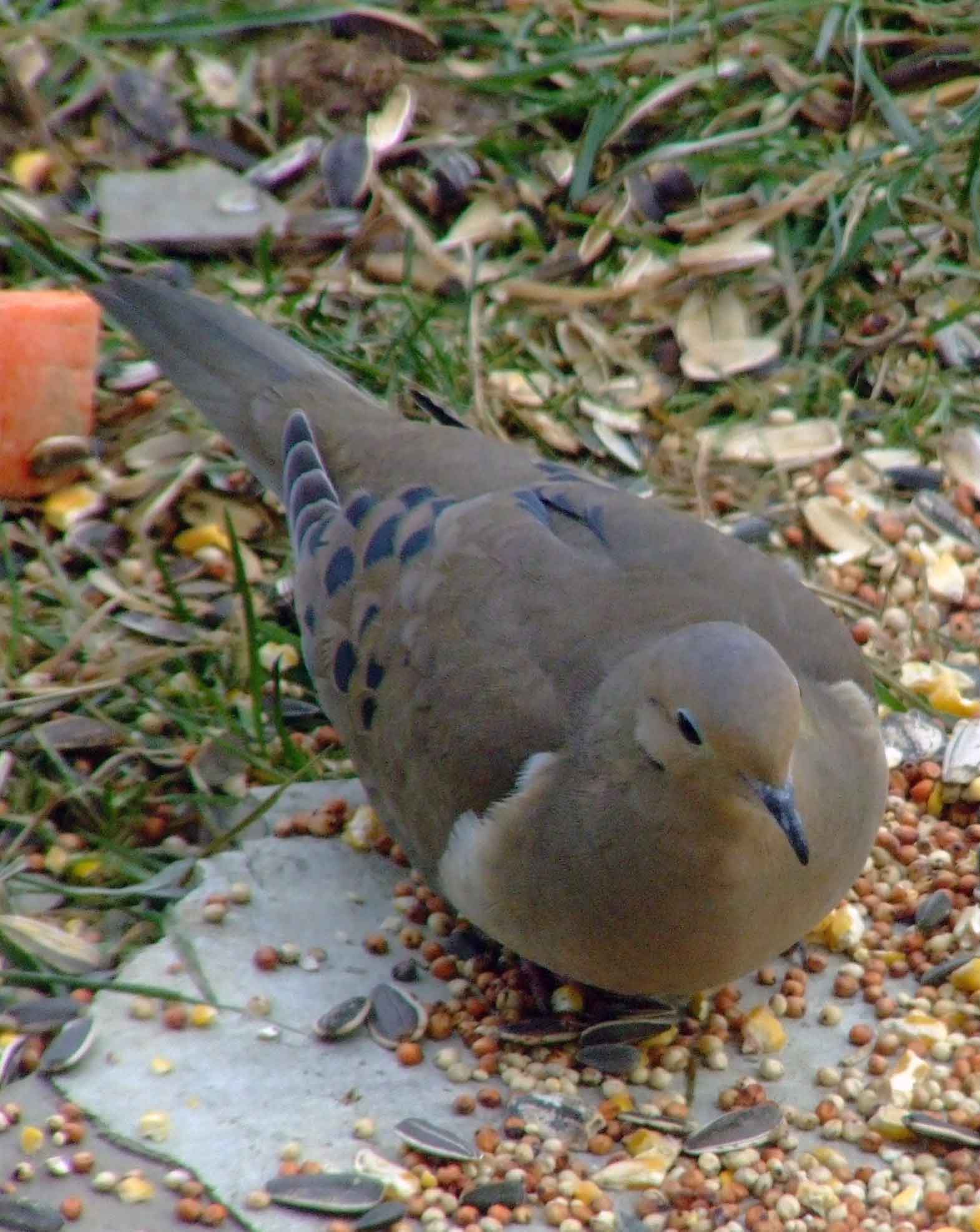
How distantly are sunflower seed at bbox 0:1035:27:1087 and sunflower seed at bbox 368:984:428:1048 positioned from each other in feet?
2.10

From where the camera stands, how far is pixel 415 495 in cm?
414

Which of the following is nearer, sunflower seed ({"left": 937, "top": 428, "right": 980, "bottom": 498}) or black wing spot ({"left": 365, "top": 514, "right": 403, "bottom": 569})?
black wing spot ({"left": 365, "top": 514, "right": 403, "bottom": 569})

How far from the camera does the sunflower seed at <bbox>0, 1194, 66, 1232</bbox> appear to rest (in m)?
3.24

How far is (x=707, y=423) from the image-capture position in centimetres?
532

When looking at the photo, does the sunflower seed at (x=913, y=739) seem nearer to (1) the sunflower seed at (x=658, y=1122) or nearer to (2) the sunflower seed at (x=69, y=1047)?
(1) the sunflower seed at (x=658, y=1122)

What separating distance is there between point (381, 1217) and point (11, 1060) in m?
0.77

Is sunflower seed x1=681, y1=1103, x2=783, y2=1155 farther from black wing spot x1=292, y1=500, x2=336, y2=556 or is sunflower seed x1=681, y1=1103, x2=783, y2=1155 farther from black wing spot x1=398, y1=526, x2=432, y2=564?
black wing spot x1=292, y1=500, x2=336, y2=556

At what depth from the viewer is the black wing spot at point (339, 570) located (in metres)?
4.10

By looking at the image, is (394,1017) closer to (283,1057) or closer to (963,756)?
(283,1057)

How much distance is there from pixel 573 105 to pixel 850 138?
825 mm

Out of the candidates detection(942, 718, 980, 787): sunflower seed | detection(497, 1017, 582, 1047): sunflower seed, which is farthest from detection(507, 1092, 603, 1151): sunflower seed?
detection(942, 718, 980, 787): sunflower seed

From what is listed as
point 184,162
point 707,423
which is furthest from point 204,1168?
point 184,162

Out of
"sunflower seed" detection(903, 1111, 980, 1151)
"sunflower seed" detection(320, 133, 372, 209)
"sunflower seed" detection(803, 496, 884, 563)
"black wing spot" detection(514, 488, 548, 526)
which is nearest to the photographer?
"sunflower seed" detection(903, 1111, 980, 1151)

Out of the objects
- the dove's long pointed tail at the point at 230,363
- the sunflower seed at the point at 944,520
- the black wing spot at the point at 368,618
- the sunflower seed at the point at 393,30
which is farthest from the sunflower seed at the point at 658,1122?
the sunflower seed at the point at 393,30
